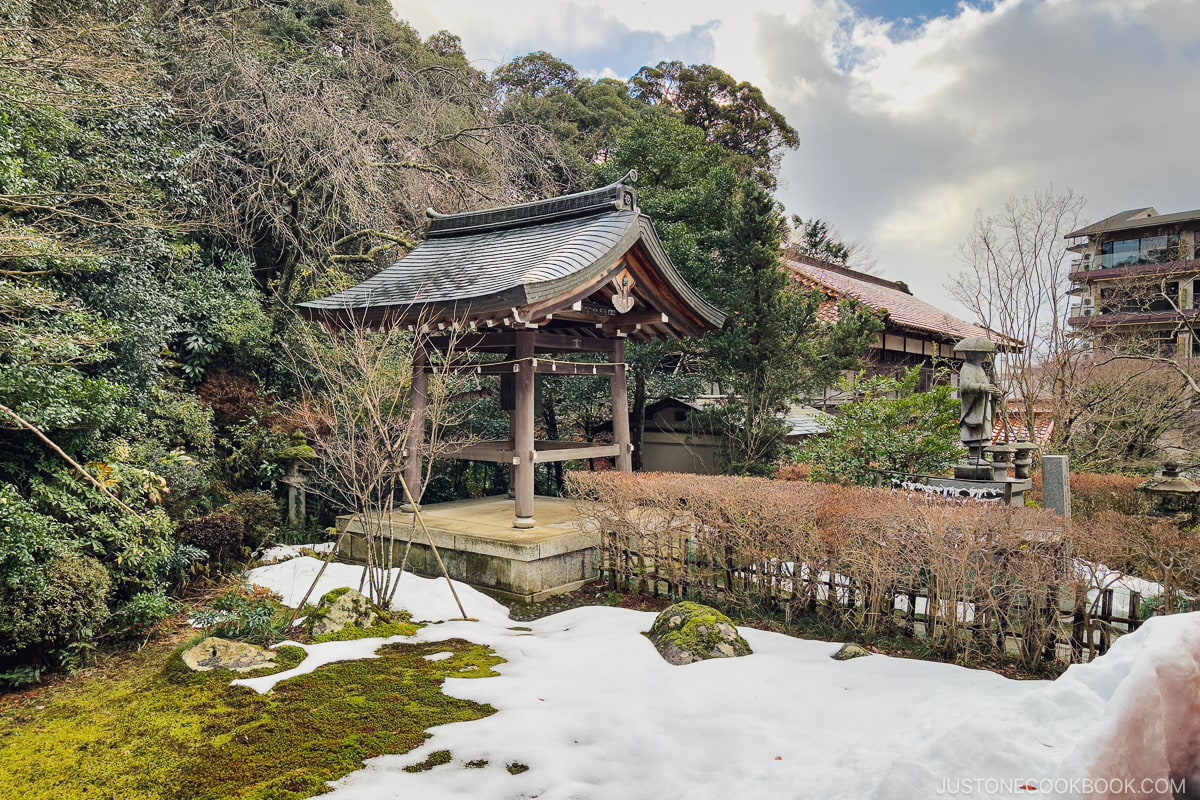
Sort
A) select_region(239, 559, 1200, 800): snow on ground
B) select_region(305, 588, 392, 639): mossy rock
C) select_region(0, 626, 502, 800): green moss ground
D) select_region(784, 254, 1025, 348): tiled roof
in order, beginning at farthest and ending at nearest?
select_region(784, 254, 1025, 348): tiled roof < select_region(305, 588, 392, 639): mossy rock < select_region(0, 626, 502, 800): green moss ground < select_region(239, 559, 1200, 800): snow on ground

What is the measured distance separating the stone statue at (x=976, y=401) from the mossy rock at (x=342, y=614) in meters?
5.88

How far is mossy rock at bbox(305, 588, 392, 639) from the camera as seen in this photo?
5117mm

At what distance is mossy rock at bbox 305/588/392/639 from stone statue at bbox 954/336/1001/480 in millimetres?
5877

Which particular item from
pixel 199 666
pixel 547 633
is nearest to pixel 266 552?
pixel 199 666

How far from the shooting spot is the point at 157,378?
27.4 ft

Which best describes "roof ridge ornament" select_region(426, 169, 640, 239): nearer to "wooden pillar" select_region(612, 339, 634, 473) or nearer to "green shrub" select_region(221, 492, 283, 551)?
"wooden pillar" select_region(612, 339, 634, 473)

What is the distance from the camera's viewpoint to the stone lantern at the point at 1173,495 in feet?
22.4

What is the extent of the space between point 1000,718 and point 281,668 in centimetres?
424

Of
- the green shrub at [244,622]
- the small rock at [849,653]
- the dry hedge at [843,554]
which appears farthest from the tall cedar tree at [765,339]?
the green shrub at [244,622]

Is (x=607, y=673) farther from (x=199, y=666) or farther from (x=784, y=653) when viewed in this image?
(x=199, y=666)

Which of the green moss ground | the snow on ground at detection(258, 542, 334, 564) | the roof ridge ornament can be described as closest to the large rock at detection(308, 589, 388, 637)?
the green moss ground

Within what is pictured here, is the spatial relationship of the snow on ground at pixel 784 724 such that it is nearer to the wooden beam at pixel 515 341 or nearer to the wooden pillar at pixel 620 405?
the wooden pillar at pixel 620 405

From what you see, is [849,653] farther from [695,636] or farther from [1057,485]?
[1057,485]

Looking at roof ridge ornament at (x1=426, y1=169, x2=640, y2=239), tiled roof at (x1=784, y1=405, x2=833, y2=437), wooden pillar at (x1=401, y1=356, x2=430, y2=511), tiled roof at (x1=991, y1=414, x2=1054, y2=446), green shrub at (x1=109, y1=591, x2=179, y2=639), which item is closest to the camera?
green shrub at (x1=109, y1=591, x2=179, y2=639)
